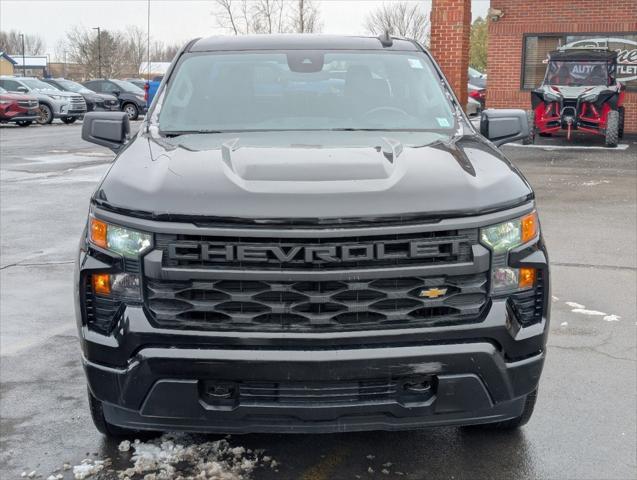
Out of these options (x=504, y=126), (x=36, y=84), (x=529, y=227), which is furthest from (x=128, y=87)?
(x=529, y=227)

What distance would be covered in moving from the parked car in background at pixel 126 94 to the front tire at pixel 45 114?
12.8 ft

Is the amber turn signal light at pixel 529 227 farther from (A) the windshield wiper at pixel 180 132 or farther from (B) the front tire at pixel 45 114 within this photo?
(B) the front tire at pixel 45 114

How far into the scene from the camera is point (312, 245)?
9.40ft

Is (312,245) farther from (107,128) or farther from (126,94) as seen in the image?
(126,94)

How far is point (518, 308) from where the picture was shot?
9.98ft

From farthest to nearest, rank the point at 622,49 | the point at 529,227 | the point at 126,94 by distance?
the point at 126,94, the point at 622,49, the point at 529,227

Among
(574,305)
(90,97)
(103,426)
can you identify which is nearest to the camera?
→ (103,426)

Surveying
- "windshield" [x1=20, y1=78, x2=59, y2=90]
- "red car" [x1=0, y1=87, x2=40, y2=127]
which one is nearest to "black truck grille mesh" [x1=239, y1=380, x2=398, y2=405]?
"red car" [x1=0, y1=87, x2=40, y2=127]

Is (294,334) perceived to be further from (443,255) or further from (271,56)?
(271,56)

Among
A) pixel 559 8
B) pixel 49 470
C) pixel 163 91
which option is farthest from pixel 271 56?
pixel 559 8

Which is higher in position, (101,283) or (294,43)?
(294,43)

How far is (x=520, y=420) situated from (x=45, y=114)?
28.4 m

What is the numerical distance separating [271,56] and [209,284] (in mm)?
2091

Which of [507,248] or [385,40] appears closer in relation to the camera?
[507,248]
